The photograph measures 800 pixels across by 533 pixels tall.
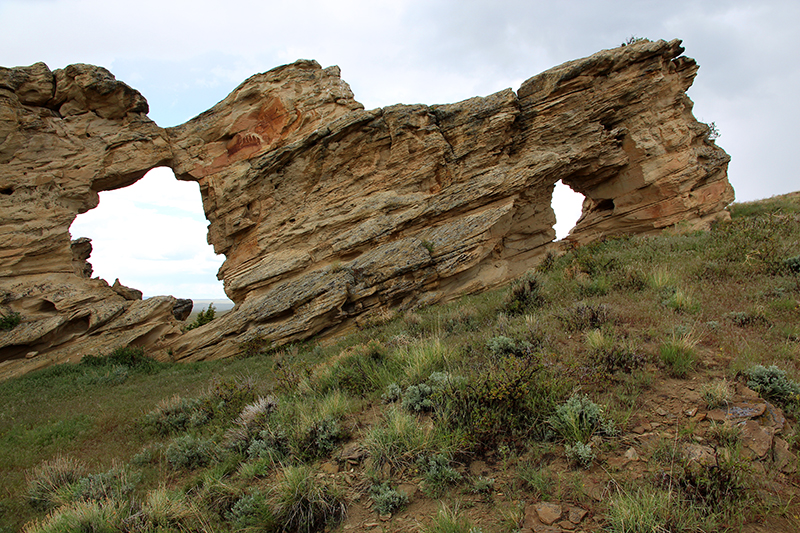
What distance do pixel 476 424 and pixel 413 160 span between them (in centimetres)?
1515

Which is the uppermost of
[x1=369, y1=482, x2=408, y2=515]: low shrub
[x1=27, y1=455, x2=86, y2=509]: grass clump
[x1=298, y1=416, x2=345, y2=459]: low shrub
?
[x1=298, y1=416, x2=345, y2=459]: low shrub

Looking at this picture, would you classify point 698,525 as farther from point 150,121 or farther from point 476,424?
point 150,121

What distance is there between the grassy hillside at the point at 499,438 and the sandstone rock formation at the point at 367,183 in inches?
285

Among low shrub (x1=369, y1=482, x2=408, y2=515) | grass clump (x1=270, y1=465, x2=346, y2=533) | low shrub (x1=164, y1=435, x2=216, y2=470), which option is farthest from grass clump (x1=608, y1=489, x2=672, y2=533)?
low shrub (x1=164, y1=435, x2=216, y2=470)

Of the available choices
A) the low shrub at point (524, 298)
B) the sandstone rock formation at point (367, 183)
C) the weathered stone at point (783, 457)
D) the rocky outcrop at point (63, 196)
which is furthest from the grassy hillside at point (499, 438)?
the rocky outcrop at point (63, 196)

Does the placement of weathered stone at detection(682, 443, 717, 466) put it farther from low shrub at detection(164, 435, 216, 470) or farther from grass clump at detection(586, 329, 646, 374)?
low shrub at detection(164, 435, 216, 470)

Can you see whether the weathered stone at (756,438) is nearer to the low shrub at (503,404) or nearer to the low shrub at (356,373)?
the low shrub at (503,404)

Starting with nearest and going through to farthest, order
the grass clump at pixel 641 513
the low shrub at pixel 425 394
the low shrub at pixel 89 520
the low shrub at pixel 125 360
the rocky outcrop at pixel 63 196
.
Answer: the grass clump at pixel 641 513 < the low shrub at pixel 89 520 < the low shrub at pixel 425 394 < the low shrub at pixel 125 360 < the rocky outcrop at pixel 63 196

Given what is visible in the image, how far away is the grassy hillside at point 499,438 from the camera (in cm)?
354

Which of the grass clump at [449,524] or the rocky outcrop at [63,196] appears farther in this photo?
the rocky outcrop at [63,196]

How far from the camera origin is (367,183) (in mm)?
18094

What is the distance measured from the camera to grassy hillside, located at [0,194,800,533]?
11.6 feet

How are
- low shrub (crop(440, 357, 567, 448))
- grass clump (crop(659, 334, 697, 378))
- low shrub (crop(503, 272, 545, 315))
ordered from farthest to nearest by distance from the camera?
low shrub (crop(503, 272, 545, 315)), grass clump (crop(659, 334, 697, 378)), low shrub (crop(440, 357, 567, 448))

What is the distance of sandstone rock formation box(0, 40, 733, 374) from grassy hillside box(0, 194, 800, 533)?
723 cm
